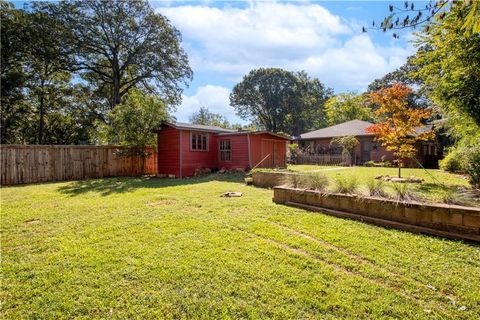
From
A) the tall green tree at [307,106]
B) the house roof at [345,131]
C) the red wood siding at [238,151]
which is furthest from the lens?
the tall green tree at [307,106]

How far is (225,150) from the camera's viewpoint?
48.3 feet

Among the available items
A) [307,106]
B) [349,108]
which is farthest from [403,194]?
[307,106]

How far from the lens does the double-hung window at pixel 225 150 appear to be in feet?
47.7

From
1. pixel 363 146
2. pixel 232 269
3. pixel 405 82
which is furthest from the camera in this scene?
pixel 405 82

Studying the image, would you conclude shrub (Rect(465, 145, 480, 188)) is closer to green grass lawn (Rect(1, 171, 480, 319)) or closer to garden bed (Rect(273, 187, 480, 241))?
garden bed (Rect(273, 187, 480, 241))

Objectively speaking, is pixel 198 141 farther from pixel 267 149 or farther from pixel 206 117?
pixel 206 117

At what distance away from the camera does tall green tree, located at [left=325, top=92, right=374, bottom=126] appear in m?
35.3

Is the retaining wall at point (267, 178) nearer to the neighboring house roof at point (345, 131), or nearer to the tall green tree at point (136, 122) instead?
the tall green tree at point (136, 122)

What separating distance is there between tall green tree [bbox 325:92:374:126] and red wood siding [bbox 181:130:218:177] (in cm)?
2667

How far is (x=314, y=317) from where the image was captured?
7.27 feet

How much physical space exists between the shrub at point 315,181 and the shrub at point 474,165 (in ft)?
18.4

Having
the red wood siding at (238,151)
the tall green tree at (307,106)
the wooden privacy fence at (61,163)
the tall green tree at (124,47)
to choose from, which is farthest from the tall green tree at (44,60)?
the tall green tree at (307,106)

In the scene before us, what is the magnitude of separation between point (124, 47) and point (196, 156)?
13.9 m

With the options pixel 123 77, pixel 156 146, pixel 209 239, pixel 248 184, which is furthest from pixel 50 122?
pixel 209 239
